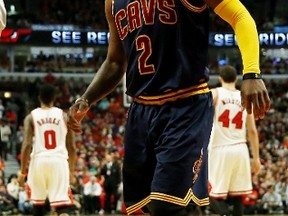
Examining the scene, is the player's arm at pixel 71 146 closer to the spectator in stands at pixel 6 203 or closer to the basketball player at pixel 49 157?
the basketball player at pixel 49 157

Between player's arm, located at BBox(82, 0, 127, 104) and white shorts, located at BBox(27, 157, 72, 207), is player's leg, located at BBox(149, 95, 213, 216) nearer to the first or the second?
player's arm, located at BBox(82, 0, 127, 104)

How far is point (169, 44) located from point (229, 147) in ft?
18.1

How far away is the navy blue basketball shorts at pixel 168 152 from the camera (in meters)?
3.93

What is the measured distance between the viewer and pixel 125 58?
15.1 feet

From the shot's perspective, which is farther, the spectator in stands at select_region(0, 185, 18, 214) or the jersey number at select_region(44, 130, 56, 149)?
the spectator in stands at select_region(0, 185, 18, 214)

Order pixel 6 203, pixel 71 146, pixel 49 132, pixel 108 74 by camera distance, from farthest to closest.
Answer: pixel 6 203 < pixel 49 132 < pixel 71 146 < pixel 108 74

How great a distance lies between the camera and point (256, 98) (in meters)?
3.56

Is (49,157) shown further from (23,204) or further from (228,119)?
(23,204)

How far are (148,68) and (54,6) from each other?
31212mm

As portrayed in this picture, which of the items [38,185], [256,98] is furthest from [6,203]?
[256,98]

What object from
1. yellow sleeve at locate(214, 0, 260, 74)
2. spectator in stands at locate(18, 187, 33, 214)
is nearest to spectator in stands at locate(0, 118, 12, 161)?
spectator in stands at locate(18, 187, 33, 214)

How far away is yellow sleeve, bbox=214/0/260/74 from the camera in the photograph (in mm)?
3697

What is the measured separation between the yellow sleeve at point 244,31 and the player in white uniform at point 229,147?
535cm

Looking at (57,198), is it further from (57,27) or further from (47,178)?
(57,27)
